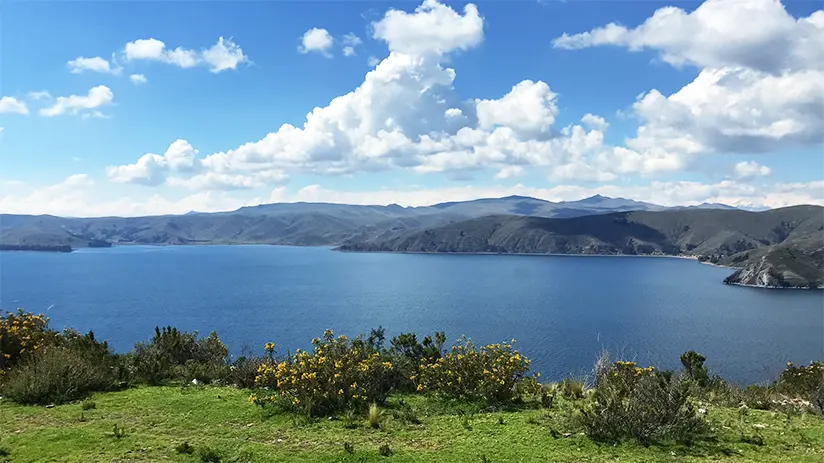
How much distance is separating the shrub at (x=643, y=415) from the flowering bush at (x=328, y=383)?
476 centimetres

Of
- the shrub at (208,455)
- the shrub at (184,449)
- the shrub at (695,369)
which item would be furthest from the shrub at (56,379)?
the shrub at (695,369)

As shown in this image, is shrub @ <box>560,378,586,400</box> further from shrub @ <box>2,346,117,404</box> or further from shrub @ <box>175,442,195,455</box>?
shrub @ <box>2,346,117,404</box>

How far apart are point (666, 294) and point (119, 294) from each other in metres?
121

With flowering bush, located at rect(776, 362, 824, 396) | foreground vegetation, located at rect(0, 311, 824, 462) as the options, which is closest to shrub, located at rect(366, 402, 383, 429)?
foreground vegetation, located at rect(0, 311, 824, 462)

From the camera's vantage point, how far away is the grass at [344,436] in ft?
29.6

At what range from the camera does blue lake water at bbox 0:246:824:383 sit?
66.1m

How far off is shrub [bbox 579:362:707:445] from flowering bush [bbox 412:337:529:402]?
2.43 meters

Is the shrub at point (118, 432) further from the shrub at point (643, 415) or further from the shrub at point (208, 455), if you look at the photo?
the shrub at point (643, 415)

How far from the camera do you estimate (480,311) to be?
9662 cm

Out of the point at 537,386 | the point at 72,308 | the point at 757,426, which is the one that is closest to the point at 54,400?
the point at 537,386

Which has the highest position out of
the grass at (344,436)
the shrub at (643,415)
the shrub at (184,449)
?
the shrub at (643,415)

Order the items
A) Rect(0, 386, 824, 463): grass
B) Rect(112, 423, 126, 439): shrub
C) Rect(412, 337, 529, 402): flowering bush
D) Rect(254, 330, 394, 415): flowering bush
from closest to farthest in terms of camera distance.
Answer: Rect(0, 386, 824, 463): grass, Rect(112, 423, 126, 439): shrub, Rect(254, 330, 394, 415): flowering bush, Rect(412, 337, 529, 402): flowering bush

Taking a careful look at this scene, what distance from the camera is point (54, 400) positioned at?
1272 centimetres

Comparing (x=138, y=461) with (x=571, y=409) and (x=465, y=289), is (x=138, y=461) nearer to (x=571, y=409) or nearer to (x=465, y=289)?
(x=571, y=409)
